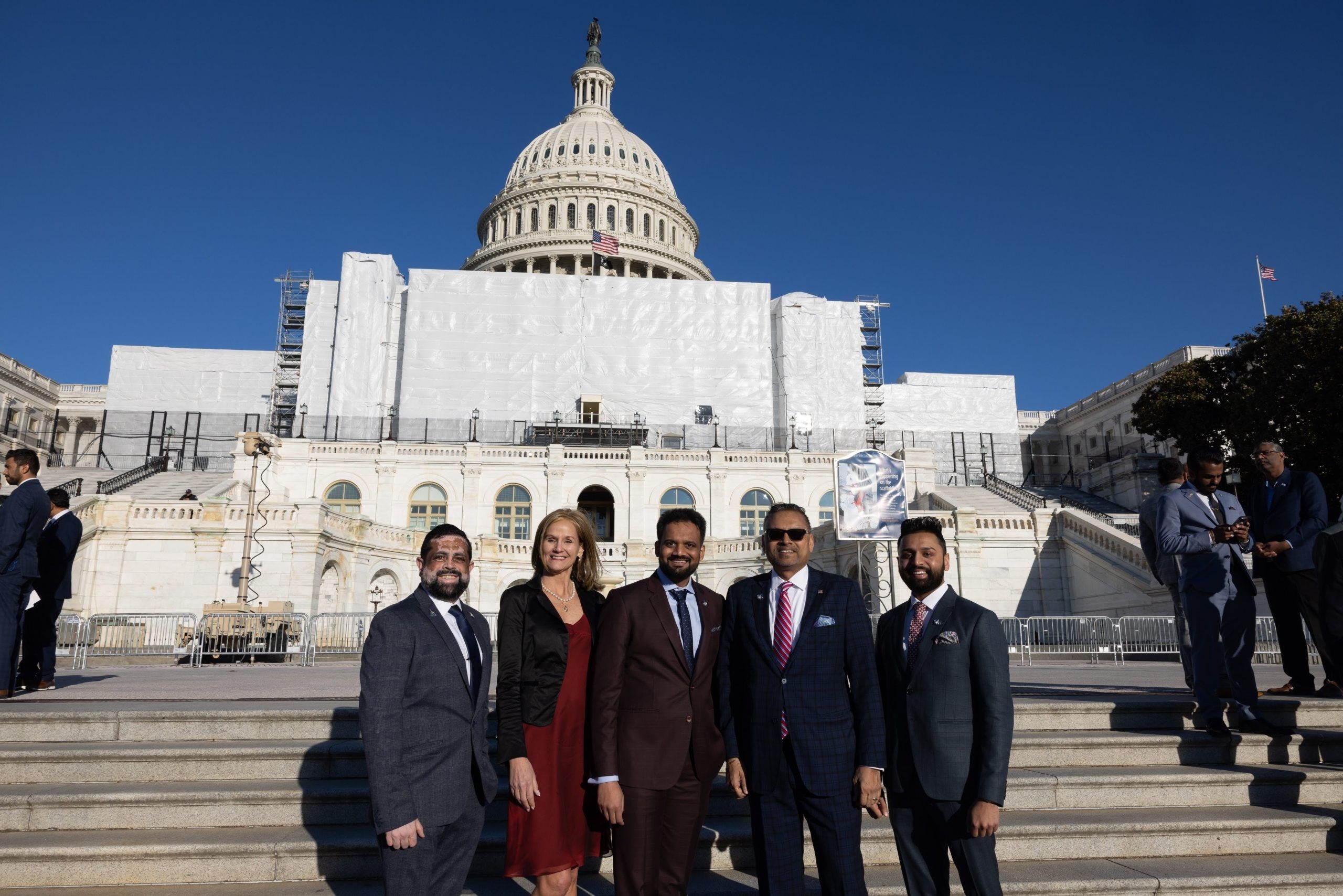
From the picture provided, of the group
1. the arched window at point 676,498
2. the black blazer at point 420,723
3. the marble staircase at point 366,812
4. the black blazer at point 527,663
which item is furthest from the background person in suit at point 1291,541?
the arched window at point 676,498

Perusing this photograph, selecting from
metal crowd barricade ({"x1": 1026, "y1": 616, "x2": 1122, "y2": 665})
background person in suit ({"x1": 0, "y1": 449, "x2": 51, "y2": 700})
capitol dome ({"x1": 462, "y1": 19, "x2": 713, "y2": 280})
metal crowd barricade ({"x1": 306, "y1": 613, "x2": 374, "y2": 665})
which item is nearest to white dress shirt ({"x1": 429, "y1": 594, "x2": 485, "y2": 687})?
background person in suit ({"x1": 0, "y1": 449, "x2": 51, "y2": 700})

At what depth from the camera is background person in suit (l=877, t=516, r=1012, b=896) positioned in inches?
172

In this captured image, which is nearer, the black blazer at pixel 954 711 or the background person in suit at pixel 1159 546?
the black blazer at pixel 954 711

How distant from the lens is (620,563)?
36594mm

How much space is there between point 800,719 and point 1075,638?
736 inches

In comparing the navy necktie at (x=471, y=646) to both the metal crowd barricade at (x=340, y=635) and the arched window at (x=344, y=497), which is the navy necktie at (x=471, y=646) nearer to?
the metal crowd barricade at (x=340, y=635)

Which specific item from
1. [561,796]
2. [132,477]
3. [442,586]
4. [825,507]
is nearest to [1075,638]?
[561,796]

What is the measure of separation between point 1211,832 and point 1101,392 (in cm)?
6638

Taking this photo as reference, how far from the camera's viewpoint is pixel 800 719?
4.42m

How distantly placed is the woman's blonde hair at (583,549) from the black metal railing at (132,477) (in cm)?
3356

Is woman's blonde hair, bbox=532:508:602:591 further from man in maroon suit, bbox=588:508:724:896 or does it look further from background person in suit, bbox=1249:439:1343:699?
background person in suit, bbox=1249:439:1343:699

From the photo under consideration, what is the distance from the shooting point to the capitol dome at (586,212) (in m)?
76.1

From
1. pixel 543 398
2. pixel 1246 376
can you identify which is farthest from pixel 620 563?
pixel 1246 376

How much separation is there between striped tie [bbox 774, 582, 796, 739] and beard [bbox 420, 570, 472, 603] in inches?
66.3
